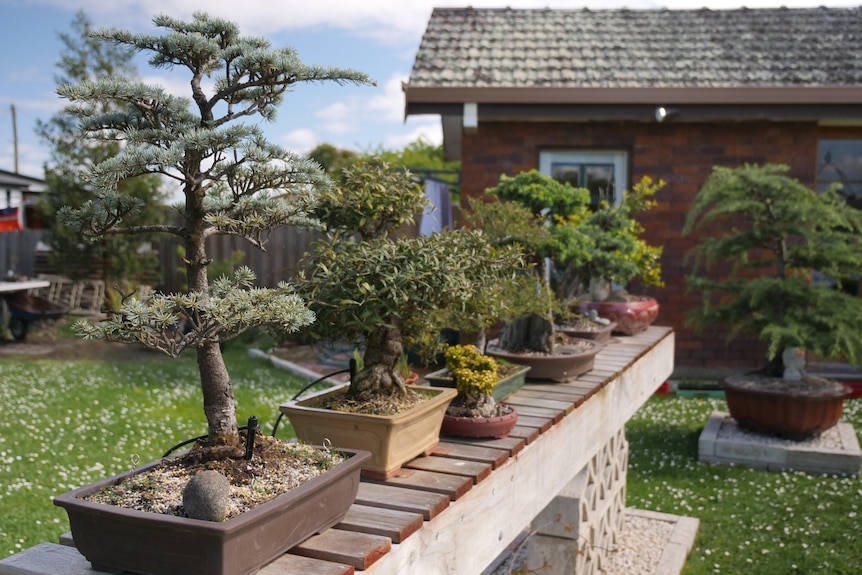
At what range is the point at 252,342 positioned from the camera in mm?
11320

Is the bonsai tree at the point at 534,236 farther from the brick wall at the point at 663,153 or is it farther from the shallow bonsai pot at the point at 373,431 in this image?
the brick wall at the point at 663,153

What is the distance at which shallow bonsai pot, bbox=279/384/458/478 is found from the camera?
217 centimetres

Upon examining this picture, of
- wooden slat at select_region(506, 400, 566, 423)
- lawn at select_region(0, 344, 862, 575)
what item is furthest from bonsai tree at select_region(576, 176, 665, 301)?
lawn at select_region(0, 344, 862, 575)

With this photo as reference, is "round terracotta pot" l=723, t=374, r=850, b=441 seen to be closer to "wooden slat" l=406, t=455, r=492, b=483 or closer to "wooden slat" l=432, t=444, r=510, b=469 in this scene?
→ "wooden slat" l=432, t=444, r=510, b=469

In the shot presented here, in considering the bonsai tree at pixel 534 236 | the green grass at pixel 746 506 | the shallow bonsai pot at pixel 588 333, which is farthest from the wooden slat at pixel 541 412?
the green grass at pixel 746 506

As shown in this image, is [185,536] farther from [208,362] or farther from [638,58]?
[638,58]

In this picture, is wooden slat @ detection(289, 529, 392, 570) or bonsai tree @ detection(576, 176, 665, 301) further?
bonsai tree @ detection(576, 176, 665, 301)

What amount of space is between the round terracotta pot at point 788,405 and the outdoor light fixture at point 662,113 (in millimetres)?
2842

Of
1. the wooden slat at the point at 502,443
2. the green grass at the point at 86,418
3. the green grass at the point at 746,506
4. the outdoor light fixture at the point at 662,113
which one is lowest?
the green grass at the point at 746,506

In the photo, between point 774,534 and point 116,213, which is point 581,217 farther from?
point 116,213

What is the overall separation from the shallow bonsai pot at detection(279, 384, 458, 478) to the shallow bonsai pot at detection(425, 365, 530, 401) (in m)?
0.49

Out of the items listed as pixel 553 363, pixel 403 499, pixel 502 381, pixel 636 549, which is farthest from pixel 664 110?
pixel 403 499

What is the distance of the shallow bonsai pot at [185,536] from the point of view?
1.44 meters

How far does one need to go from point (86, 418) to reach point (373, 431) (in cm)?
530
